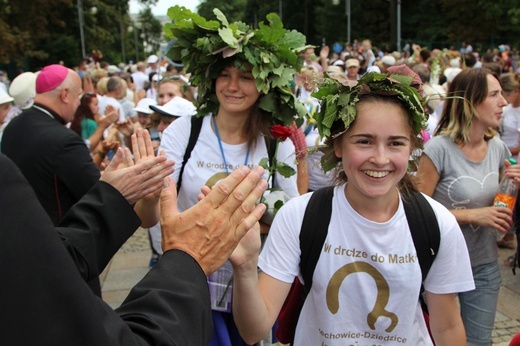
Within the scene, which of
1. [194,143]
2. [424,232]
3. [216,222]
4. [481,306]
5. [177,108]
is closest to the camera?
[216,222]

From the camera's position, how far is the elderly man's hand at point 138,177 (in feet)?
6.74

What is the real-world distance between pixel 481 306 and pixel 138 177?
2183 mm

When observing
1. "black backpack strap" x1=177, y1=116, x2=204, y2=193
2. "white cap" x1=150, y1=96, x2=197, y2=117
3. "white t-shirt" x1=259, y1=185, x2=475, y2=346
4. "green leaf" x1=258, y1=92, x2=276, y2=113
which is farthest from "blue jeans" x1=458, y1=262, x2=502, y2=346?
"white cap" x1=150, y1=96, x2=197, y2=117

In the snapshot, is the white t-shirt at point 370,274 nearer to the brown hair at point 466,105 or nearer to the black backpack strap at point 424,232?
the black backpack strap at point 424,232

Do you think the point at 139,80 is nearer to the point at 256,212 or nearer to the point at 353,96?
the point at 353,96

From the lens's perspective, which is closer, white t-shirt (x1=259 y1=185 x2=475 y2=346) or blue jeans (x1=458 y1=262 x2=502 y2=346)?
white t-shirt (x1=259 y1=185 x2=475 y2=346)

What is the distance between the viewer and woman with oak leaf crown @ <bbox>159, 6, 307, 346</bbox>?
321cm

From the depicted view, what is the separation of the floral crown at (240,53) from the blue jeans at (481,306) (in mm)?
1509

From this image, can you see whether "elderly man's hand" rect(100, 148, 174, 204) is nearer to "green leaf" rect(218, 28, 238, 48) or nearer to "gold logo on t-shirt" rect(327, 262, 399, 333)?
"gold logo on t-shirt" rect(327, 262, 399, 333)

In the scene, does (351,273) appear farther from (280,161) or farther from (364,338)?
(280,161)

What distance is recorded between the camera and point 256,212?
157 cm

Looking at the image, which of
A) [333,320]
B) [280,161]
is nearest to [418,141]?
[333,320]

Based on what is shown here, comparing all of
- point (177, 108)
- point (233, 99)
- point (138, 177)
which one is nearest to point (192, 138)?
point (233, 99)

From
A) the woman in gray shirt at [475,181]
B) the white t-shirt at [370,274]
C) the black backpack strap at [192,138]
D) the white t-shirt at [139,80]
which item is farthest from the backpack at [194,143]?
the white t-shirt at [139,80]
